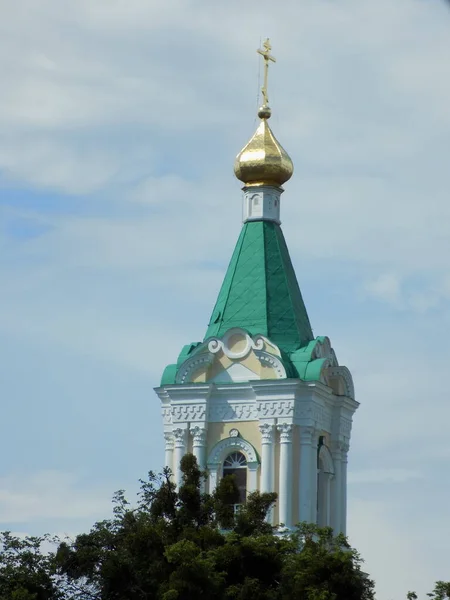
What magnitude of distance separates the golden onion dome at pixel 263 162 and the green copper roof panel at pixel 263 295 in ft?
3.13

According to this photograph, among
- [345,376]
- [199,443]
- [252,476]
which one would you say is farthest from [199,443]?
[345,376]

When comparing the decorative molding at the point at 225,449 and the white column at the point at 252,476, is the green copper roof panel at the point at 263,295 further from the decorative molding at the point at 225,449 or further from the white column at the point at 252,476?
the white column at the point at 252,476

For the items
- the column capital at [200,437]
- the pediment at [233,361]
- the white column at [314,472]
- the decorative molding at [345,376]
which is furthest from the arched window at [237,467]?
the decorative molding at [345,376]

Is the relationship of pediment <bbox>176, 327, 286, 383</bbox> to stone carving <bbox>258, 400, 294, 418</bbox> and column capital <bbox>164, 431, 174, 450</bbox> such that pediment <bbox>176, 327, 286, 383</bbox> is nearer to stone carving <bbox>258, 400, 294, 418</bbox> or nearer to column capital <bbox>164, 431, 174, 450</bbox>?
stone carving <bbox>258, 400, 294, 418</bbox>

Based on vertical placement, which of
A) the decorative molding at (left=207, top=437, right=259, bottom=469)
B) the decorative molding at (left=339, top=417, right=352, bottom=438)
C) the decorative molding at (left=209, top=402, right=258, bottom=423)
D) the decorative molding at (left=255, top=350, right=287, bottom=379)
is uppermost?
the decorative molding at (left=255, top=350, right=287, bottom=379)

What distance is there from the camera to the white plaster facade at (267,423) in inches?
1861

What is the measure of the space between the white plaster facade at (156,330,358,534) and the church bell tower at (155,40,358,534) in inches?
0.8

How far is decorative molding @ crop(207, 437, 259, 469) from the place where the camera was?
47.8 metres

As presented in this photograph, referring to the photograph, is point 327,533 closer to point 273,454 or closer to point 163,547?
point 163,547

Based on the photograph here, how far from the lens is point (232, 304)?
4897 cm

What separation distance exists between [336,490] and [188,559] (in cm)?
1152

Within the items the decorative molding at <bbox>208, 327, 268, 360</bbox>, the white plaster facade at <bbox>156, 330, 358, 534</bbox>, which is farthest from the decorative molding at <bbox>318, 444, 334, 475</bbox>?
the decorative molding at <bbox>208, 327, 268, 360</bbox>

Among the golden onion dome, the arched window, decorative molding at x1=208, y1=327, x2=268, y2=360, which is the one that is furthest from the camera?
the golden onion dome

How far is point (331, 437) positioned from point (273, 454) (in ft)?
6.63
